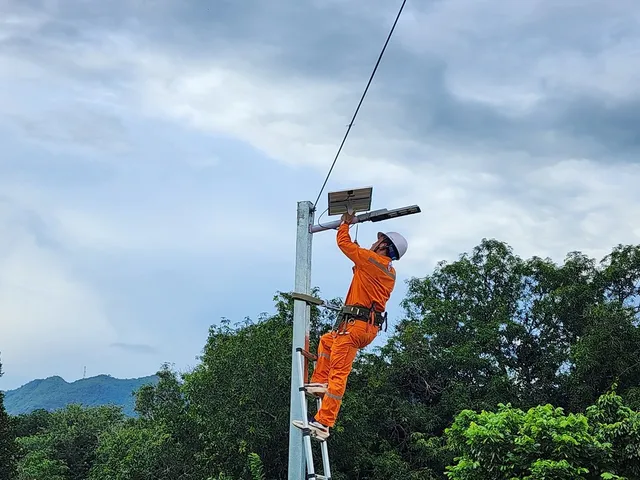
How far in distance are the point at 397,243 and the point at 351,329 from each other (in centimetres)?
63

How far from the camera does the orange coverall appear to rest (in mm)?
4664

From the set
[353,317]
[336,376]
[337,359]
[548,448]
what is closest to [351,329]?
[353,317]

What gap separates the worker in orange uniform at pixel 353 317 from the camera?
184 inches

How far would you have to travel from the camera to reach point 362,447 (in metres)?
15.4

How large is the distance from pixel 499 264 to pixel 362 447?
5.52 metres

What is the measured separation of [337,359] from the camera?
188 inches

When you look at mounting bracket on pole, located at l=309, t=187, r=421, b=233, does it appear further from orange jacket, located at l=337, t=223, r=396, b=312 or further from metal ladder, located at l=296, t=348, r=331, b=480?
metal ladder, located at l=296, t=348, r=331, b=480

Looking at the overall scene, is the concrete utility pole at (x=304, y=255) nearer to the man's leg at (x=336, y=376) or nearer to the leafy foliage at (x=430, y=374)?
the man's leg at (x=336, y=376)

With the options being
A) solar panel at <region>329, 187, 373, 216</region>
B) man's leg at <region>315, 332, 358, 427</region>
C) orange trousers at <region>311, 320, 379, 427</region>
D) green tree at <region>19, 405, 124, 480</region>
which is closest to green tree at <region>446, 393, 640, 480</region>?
orange trousers at <region>311, 320, 379, 427</region>

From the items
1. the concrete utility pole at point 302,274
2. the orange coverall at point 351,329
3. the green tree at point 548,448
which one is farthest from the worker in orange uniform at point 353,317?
the green tree at point 548,448

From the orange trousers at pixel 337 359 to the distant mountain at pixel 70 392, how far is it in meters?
121

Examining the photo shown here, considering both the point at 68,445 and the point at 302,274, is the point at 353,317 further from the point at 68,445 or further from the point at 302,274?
the point at 68,445

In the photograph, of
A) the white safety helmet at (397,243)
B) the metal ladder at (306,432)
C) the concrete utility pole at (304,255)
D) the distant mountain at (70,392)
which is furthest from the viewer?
the distant mountain at (70,392)

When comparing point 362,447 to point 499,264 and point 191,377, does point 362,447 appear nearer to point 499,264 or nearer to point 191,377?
point 191,377
